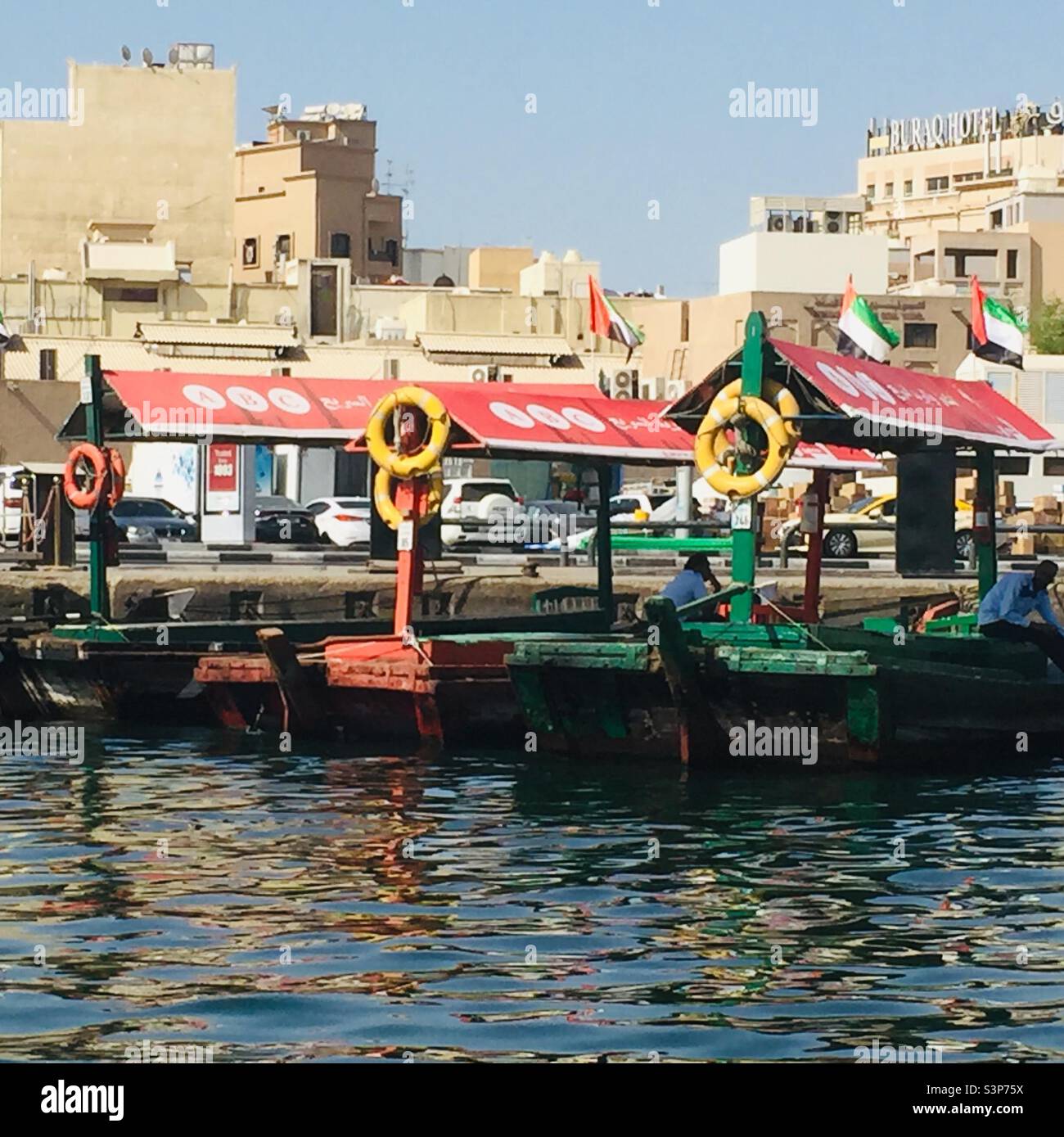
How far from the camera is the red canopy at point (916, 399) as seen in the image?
21766 millimetres

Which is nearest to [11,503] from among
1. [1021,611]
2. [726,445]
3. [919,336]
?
[726,445]

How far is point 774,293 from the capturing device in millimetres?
77625

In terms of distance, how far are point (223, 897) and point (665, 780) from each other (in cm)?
663

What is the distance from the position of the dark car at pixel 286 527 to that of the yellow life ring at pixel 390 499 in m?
22.9

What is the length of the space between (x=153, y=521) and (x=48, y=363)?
17.3 m

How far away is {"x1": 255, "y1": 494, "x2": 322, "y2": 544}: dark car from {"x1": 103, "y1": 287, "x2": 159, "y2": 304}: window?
24.1 meters

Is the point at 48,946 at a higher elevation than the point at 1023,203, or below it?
below

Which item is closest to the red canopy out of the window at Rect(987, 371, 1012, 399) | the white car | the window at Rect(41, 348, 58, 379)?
the white car

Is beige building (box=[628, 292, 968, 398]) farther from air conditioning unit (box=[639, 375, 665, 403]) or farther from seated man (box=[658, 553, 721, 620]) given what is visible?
seated man (box=[658, 553, 721, 620])

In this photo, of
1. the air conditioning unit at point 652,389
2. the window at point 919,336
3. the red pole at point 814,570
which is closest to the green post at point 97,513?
the red pole at point 814,570

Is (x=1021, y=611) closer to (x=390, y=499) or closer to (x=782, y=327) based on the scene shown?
(x=390, y=499)

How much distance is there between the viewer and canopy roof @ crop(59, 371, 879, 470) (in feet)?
80.2
